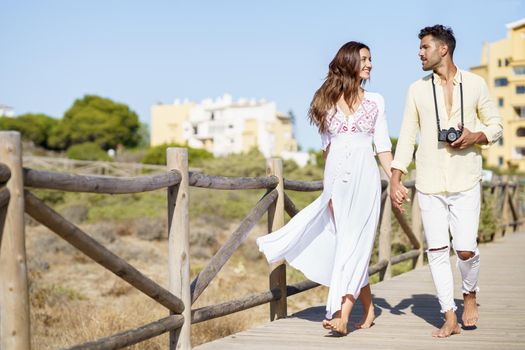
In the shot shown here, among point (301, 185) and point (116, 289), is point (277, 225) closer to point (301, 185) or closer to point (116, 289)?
point (301, 185)

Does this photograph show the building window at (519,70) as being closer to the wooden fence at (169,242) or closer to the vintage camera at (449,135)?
the wooden fence at (169,242)

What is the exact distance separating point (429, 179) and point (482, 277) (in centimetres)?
443

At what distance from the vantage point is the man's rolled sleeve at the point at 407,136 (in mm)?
6043

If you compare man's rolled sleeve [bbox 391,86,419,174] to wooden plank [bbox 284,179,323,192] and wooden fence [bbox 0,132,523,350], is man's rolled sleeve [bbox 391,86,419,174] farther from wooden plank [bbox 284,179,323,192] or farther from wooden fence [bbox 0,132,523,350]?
wooden plank [bbox 284,179,323,192]

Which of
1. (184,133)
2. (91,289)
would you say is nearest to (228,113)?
(184,133)

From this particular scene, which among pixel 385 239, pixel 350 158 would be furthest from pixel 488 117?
pixel 385 239

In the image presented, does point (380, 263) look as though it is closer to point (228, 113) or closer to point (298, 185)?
point (298, 185)

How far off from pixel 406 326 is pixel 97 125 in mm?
92640

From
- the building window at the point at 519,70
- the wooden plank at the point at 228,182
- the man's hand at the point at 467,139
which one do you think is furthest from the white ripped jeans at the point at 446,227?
the building window at the point at 519,70

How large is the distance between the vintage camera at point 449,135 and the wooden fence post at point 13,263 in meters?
2.90

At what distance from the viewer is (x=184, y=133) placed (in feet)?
360

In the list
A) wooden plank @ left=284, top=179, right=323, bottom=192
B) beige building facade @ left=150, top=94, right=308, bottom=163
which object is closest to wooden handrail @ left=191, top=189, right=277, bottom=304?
wooden plank @ left=284, top=179, right=323, bottom=192

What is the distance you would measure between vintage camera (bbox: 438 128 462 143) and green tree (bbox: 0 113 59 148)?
310 feet

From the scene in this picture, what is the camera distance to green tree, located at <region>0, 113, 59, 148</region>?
321 feet
